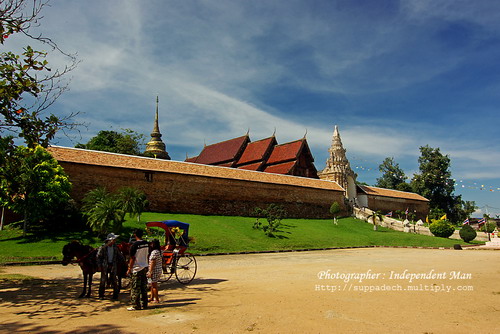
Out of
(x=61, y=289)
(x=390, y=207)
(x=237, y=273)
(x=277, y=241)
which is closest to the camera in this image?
(x=61, y=289)

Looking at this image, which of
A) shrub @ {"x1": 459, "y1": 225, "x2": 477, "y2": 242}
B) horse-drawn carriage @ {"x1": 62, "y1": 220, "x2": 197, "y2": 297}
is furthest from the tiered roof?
horse-drawn carriage @ {"x1": 62, "y1": 220, "x2": 197, "y2": 297}

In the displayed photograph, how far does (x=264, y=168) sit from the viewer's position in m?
41.1

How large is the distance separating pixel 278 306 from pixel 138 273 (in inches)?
104

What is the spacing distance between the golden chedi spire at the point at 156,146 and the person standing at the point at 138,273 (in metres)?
38.7

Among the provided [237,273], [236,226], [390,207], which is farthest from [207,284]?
[390,207]

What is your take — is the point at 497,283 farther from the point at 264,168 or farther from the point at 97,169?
the point at 264,168

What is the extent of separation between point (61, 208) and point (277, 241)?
12.5m

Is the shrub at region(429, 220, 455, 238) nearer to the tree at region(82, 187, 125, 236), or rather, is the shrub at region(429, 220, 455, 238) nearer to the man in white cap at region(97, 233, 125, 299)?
the tree at region(82, 187, 125, 236)

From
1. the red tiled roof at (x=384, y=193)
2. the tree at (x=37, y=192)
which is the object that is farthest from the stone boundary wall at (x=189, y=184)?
the red tiled roof at (x=384, y=193)

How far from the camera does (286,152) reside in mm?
40969

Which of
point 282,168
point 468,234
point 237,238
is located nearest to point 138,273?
point 237,238

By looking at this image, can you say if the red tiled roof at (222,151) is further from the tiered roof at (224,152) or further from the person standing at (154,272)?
the person standing at (154,272)

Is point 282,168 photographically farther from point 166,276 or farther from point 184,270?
point 184,270

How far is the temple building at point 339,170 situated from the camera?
42.6 metres
